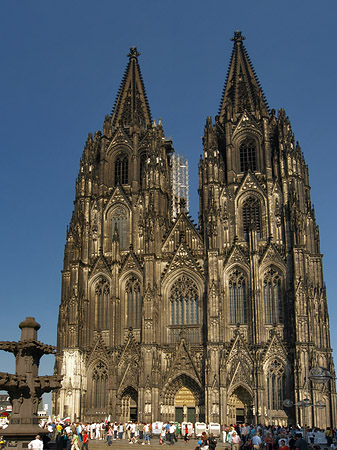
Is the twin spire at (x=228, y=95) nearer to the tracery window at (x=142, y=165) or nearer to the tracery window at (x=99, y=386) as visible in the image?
the tracery window at (x=142, y=165)

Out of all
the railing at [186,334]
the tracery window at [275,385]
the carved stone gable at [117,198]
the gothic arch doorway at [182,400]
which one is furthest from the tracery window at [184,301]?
the carved stone gable at [117,198]

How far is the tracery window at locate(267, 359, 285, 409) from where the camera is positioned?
4697cm

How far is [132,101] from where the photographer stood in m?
62.6

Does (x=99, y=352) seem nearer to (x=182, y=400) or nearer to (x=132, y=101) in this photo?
(x=182, y=400)

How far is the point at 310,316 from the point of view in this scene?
157ft

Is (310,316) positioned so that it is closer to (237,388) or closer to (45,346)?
(237,388)

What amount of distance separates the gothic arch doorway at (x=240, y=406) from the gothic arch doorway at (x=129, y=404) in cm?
784

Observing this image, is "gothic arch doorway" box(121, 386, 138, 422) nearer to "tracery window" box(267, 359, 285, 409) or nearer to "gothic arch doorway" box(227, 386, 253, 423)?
"gothic arch doorway" box(227, 386, 253, 423)

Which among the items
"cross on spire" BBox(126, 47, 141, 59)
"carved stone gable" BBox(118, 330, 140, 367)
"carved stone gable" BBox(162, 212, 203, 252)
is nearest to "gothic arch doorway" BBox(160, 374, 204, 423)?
"carved stone gable" BBox(118, 330, 140, 367)

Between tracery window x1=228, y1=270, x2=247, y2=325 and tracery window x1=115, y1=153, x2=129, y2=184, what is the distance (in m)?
14.8

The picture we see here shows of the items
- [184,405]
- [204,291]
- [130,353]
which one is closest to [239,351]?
[204,291]

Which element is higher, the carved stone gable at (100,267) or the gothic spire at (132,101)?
the gothic spire at (132,101)

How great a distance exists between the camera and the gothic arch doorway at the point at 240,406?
47312 mm

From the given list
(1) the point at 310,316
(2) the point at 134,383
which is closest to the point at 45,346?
(2) the point at 134,383
